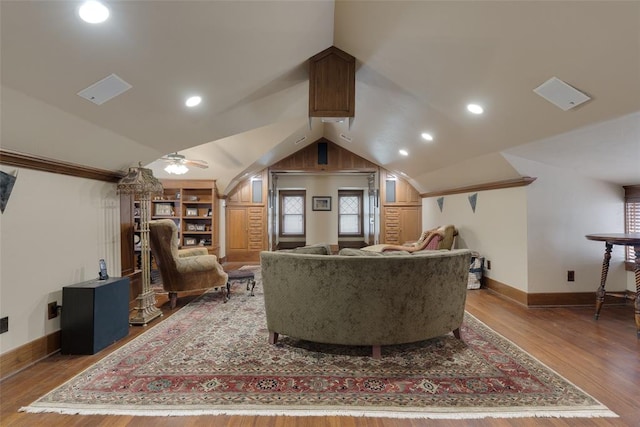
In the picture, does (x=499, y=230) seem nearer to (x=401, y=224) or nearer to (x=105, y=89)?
(x=401, y=224)

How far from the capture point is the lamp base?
10.0 feet

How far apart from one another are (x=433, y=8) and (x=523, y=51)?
686mm

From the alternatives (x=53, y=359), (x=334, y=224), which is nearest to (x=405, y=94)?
(x=53, y=359)

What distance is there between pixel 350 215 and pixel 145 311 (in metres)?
6.96

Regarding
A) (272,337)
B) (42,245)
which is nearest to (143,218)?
(42,245)

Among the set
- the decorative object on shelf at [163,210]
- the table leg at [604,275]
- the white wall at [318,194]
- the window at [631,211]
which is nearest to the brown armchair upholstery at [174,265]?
the decorative object on shelf at [163,210]

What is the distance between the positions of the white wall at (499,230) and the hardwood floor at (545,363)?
1.78ft

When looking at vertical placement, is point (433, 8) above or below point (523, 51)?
above

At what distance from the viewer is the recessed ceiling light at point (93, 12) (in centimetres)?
146

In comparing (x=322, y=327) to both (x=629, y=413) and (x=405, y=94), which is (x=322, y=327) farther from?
(x=405, y=94)

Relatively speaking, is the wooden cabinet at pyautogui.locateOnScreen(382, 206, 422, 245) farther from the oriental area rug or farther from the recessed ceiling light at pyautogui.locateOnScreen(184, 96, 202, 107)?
the recessed ceiling light at pyautogui.locateOnScreen(184, 96, 202, 107)

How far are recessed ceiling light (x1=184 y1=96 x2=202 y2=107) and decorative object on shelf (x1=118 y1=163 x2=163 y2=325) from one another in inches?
38.5

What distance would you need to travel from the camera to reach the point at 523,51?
200cm

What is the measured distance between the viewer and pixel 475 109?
295cm
